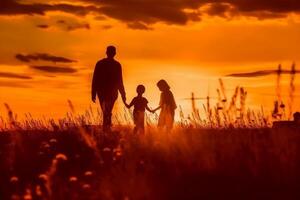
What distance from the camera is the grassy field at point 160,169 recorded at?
25.1 feet

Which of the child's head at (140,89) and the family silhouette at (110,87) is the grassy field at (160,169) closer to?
the family silhouette at (110,87)

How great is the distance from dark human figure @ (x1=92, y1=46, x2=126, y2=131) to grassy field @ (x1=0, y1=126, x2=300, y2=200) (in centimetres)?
508

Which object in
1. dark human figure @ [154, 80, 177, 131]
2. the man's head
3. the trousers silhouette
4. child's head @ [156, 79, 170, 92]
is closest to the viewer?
the trousers silhouette

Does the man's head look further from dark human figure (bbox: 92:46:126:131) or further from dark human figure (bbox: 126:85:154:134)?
dark human figure (bbox: 126:85:154:134)

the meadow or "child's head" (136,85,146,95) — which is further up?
"child's head" (136,85,146,95)

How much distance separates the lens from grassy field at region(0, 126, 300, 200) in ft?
25.1

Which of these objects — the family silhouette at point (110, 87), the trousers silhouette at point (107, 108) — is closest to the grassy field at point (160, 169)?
the trousers silhouette at point (107, 108)

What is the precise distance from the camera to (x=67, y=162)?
10.1 meters

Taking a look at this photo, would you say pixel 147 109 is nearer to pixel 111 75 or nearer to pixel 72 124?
pixel 111 75

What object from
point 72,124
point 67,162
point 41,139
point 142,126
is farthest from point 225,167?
point 142,126

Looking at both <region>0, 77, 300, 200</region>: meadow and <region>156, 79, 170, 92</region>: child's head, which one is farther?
<region>156, 79, 170, 92</region>: child's head

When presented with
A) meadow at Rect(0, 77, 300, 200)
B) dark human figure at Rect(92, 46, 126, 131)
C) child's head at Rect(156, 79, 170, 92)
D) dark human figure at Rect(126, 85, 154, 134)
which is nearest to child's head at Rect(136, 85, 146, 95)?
dark human figure at Rect(126, 85, 154, 134)

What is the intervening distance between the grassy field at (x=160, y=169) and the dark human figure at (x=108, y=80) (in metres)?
5.08

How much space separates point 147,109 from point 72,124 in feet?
10.7
